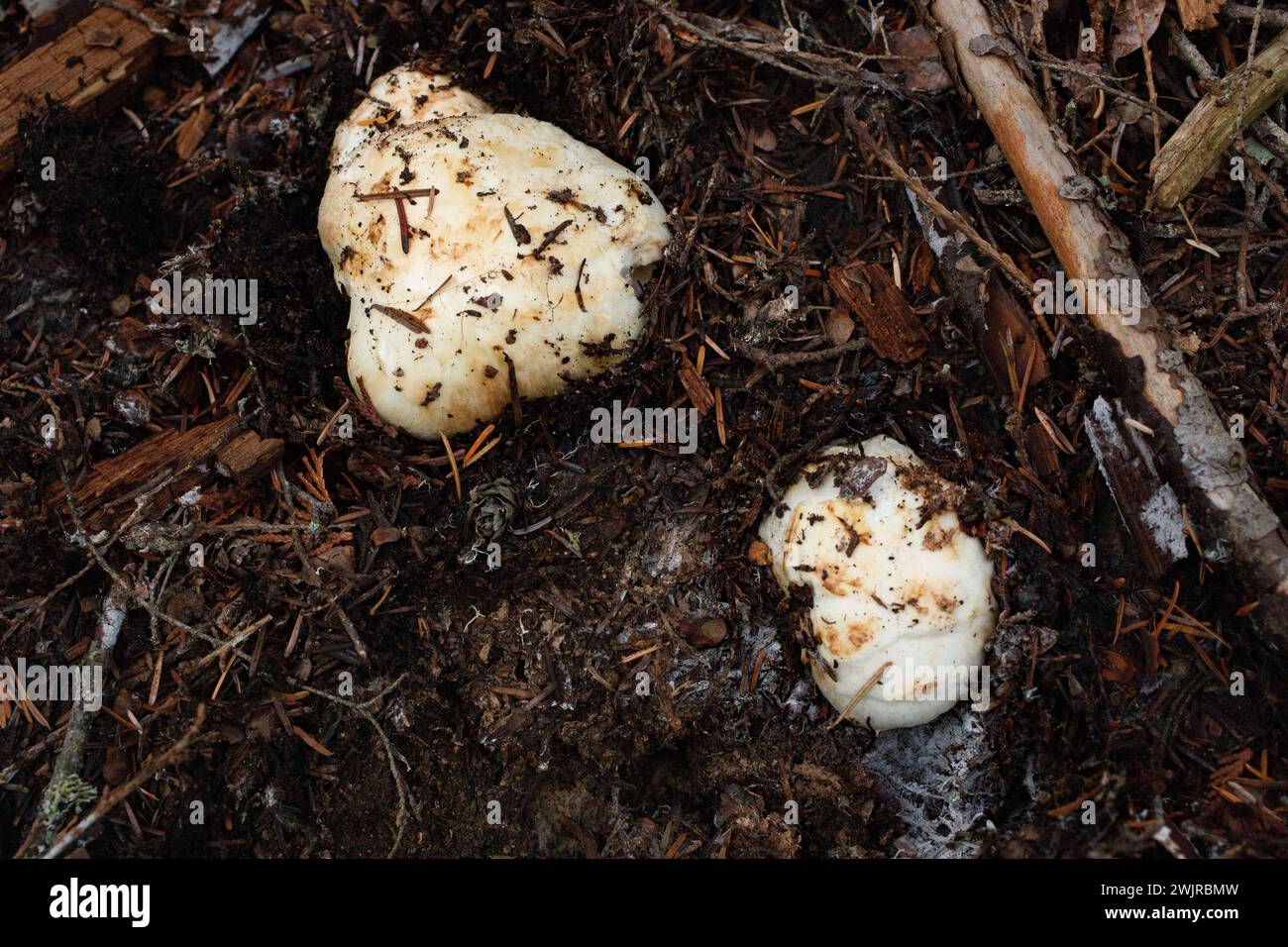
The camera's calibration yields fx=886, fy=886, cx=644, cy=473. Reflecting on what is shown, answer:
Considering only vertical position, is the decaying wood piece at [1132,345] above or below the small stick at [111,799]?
above

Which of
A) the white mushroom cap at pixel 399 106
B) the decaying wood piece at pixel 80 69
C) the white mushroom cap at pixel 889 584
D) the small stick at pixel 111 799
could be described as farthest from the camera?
the decaying wood piece at pixel 80 69

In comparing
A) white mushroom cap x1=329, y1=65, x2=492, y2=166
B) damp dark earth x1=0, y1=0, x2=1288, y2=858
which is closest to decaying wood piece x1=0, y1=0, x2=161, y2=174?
damp dark earth x1=0, y1=0, x2=1288, y2=858

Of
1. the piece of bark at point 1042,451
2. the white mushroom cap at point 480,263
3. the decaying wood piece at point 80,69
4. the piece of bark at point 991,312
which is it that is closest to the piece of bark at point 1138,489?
the piece of bark at point 1042,451

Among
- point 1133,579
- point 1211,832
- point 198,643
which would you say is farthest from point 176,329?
point 1211,832

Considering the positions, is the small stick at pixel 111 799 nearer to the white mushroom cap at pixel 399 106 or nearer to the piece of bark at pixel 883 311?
the white mushroom cap at pixel 399 106

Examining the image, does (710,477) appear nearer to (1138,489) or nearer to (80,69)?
(1138,489)

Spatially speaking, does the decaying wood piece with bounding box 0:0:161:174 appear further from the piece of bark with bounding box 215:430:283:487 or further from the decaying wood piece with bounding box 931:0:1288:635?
the decaying wood piece with bounding box 931:0:1288:635

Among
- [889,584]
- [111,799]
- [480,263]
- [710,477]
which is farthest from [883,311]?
[111,799]
